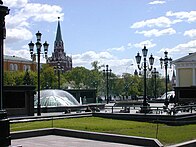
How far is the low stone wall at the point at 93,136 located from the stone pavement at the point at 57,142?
392mm

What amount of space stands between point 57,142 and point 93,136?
6.55 ft

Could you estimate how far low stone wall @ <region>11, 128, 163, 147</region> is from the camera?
54.4ft

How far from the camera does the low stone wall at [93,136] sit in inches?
653

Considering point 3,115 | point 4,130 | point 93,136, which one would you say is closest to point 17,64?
point 93,136

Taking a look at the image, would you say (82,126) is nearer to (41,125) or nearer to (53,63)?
(41,125)

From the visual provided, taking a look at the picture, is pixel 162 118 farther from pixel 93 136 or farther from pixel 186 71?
pixel 186 71

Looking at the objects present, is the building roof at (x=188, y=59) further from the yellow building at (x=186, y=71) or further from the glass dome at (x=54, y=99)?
the glass dome at (x=54, y=99)

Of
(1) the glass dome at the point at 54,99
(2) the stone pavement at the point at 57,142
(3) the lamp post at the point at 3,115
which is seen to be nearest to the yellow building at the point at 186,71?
(1) the glass dome at the point at 54,99

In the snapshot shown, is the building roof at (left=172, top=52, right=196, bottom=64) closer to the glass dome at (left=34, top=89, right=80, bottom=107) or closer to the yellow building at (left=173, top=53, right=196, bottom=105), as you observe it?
the yellow building at (left=173, top=53, right=196, bottom=105)

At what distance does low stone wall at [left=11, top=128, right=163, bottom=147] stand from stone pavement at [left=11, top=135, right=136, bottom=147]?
1.28 feet

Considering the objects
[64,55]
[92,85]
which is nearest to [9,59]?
[92,85]

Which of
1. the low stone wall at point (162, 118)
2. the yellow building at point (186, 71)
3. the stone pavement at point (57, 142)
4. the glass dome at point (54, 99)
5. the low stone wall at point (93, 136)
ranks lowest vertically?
the stone pavement at point (57, 142)

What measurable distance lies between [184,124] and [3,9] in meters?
16.9

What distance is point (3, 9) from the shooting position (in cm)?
1230
